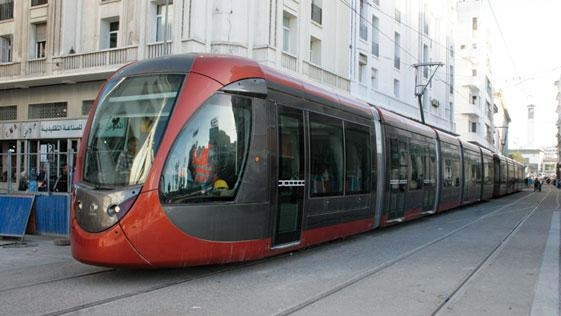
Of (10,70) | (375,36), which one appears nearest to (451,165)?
(375,36)

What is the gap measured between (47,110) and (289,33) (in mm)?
11867

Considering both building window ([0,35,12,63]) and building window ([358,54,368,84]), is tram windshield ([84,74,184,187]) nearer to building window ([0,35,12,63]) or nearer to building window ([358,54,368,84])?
building window ([0,35,12,63])

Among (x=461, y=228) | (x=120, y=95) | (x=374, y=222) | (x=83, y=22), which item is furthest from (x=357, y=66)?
(x=120, y=95)

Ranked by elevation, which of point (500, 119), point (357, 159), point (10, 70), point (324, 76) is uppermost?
point (500, 119)

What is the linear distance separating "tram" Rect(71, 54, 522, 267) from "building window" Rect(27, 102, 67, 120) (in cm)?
1882

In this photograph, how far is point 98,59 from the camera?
2362cm

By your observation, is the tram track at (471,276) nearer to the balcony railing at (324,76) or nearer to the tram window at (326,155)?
the tram window at (326,155)

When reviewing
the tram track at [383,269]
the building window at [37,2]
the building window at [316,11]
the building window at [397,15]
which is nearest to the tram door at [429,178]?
the tram track at [383,269]

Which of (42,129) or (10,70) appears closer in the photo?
(42,129)

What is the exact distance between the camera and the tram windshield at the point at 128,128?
6992mm

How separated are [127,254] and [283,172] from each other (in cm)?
276

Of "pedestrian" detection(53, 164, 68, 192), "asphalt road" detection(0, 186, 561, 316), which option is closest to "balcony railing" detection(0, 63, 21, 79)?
"pedestrian" detection(53, 164, 68, 192)

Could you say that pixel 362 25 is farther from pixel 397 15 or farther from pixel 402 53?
pixel 402 53

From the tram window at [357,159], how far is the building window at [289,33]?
14.4 meters
